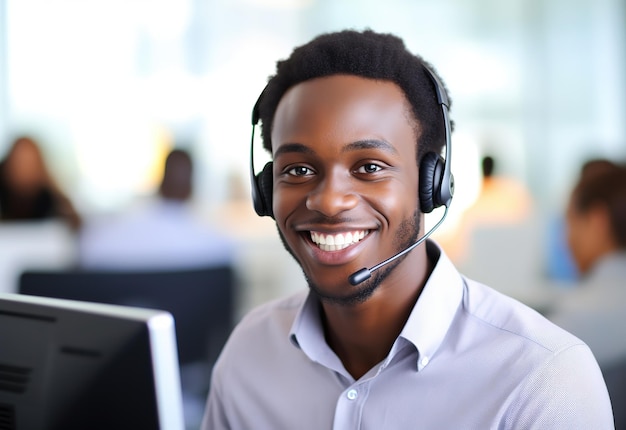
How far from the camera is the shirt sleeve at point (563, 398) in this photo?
0.98 meters

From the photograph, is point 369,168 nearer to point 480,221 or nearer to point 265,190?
point 265,190

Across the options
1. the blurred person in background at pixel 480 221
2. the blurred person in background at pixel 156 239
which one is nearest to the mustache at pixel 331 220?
the blurred person in background at pixel 156 239

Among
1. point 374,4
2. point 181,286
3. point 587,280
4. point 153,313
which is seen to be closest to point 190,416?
point 181,286

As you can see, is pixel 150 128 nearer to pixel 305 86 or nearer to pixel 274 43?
pixel 274 43

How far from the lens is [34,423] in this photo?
0.78 m

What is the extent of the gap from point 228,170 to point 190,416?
3.46 meters

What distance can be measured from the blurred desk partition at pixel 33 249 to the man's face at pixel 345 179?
148 centimetres

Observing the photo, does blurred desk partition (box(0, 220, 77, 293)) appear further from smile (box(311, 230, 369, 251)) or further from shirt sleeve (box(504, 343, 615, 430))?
shirt sleeve (box(504, 343, 615, 430))

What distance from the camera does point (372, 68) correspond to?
1145 millimetres

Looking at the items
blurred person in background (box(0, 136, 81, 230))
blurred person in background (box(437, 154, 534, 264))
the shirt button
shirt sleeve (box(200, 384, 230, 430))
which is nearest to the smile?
the shirt button

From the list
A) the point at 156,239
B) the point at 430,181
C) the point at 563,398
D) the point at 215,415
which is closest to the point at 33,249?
the point at 156,239

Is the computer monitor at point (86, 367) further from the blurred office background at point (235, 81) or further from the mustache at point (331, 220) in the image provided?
the blurred office background at point (235, 81)

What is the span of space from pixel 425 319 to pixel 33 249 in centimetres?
185

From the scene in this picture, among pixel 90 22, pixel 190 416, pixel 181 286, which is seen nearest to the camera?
pixel 181 286
